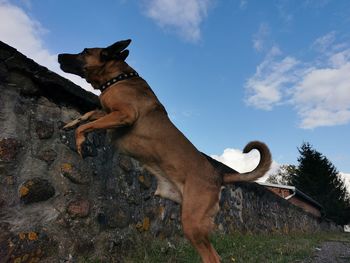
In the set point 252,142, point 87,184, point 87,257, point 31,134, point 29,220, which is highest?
point 252,142

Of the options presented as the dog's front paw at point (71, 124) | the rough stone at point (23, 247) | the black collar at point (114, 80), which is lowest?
the rough stone at point (23, 247)

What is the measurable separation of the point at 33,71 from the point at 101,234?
185cm

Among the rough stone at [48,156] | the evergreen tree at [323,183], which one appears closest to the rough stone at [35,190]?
the rough stone at [48,156]

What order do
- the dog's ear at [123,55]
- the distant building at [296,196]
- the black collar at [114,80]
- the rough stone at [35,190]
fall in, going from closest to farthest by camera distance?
1. the rough stone at [35,190]
2. the black collar at [114,80]
3. the dog's ear at [123,55]
4. the distant building at [296,196]

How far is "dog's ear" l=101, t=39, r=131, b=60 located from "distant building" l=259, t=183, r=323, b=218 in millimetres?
28558

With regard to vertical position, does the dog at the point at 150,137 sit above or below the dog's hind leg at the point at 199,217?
above

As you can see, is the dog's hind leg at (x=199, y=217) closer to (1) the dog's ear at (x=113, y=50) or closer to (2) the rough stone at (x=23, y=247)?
(2) the rough stone at (x=23, y=247)

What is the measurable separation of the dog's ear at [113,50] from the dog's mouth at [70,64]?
0.28 m

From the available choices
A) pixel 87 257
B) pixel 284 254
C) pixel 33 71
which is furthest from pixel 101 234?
pixel 284 254

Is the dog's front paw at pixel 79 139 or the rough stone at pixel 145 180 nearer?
the dog's front paw at pixel 79 139

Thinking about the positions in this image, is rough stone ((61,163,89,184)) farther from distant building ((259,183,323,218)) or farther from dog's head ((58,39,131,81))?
distant building ((259,183,323,218))

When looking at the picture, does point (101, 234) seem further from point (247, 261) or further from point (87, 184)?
point (247, 261)

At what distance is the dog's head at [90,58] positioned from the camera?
430 centimetres

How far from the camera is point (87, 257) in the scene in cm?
393
